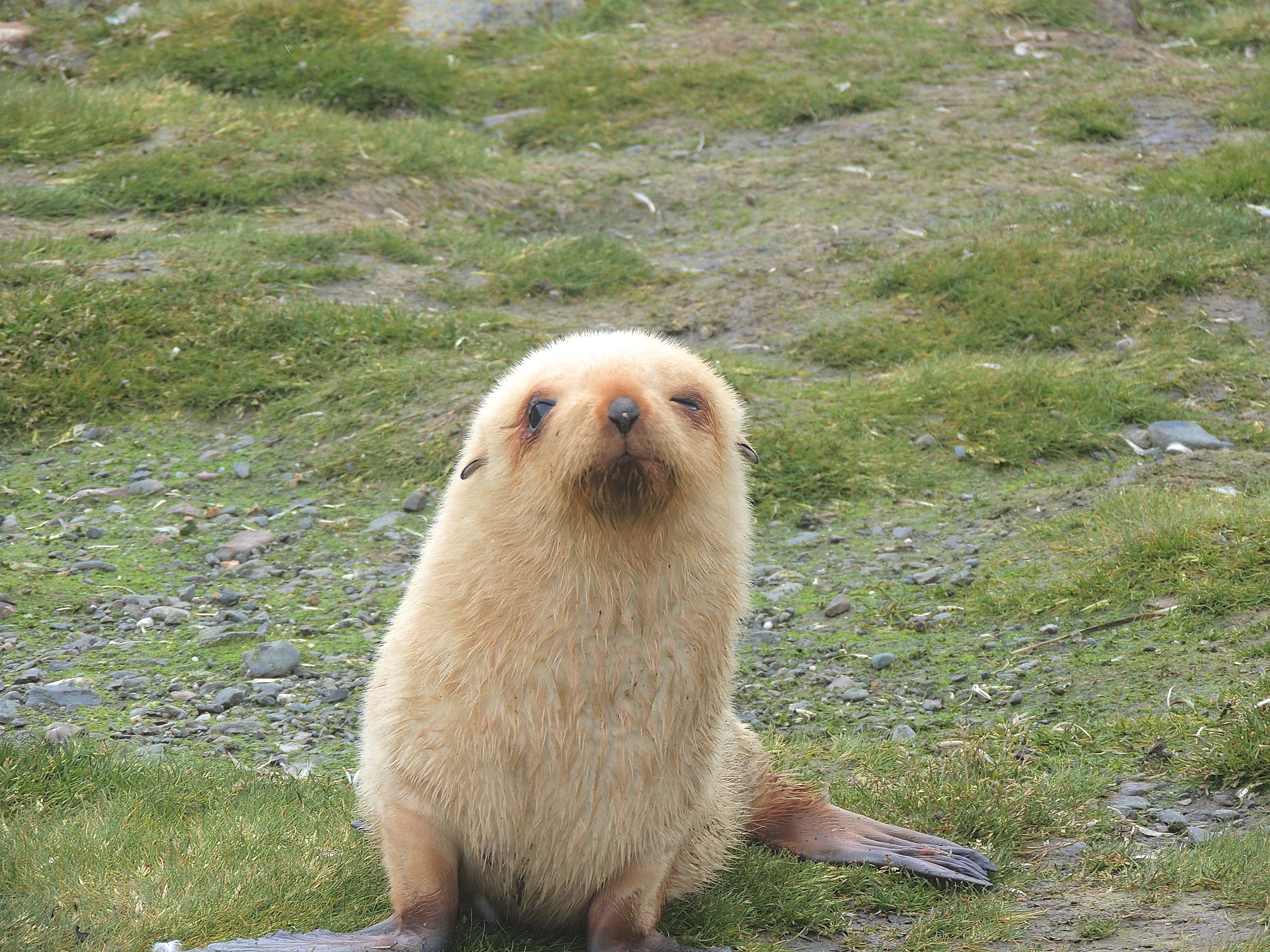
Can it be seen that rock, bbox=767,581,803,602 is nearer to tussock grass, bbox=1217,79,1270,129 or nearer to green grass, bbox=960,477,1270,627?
green grass, bbox=960,477,1270,627

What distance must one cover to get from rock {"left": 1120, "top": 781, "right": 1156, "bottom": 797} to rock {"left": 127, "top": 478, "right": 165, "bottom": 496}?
4645 mm

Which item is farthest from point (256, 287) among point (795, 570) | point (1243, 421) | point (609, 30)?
point (609, 30)

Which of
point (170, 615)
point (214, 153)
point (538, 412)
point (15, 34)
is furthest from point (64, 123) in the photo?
point (538, 412)

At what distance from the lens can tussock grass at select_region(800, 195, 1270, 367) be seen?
8102mm

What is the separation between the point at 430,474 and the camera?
6859 mm

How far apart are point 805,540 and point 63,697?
10.7ft

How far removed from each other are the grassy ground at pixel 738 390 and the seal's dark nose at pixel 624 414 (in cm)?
132

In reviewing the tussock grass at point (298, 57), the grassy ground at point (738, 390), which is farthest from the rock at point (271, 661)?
the tussock grass at point (298, 57)

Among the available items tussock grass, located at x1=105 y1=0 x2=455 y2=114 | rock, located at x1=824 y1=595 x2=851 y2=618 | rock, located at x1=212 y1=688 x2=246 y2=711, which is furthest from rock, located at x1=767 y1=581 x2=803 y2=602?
tussock grass, located at x1=105 y1=0 x2=455 y2=114

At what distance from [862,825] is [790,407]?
3583 mm

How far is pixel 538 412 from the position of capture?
3260 mm

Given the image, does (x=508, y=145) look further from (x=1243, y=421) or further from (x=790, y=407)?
(x=1243, y=421)

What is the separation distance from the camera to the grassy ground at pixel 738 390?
3883mm

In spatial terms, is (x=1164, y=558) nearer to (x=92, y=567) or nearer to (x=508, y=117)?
(x=92, y=567)
